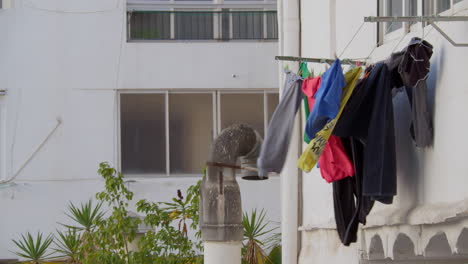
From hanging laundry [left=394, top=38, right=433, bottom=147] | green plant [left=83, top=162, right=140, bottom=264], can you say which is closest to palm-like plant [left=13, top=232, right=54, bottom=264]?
green plant [left=83, top=162, right=140, bottom=264]

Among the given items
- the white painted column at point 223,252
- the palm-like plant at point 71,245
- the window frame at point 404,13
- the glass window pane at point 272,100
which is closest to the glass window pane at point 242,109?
the glass window pane at point 272,100

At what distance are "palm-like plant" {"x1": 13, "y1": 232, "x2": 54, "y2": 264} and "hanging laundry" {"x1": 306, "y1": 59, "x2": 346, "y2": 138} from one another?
33.3 ft

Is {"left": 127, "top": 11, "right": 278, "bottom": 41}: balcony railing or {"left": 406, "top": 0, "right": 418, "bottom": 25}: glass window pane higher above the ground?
{"left": 127, "top": 11, "right": 278, "bottom": 41}: balcony railing

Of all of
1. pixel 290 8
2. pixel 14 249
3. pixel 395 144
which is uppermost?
pixel 290 8

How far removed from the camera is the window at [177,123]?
22.9 meters

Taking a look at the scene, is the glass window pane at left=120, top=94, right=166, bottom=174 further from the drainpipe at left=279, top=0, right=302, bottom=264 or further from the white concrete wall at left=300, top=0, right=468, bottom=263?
→ the white concrete wall at left=300, top=0, right=468, bottom=263

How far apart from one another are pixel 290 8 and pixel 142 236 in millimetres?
4136

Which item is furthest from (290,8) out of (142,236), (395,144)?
(395,144)

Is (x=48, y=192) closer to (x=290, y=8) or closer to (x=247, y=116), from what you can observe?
(x=247, y=116)

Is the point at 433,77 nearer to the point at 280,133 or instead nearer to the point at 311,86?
the point at 311,86

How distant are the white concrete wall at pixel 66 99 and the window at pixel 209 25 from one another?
0.73 meters

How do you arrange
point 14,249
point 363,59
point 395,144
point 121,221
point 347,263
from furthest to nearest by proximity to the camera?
point 14,249
point 121,221
point 347,263
point 363,59
point 395,144

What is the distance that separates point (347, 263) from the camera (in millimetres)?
15680

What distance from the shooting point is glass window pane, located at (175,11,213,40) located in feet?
77.3
